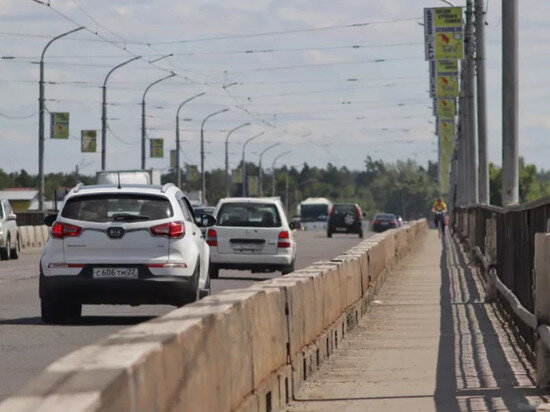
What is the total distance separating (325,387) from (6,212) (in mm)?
31319

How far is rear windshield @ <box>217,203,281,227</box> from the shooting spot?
31.7 metres

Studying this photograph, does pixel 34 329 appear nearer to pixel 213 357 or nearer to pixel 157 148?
pixel 213 357

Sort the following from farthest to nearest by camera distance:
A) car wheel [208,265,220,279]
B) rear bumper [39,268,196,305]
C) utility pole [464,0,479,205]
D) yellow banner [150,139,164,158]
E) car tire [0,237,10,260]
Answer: yellow banner [150,139,164,158], utility pole [464,0,479,205], car tire [0,237,10,260], car wheel [208,265,220,279], rear bumper [39,268,196,305]

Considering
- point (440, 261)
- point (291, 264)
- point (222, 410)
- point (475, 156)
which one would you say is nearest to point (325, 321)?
point (222, 410)

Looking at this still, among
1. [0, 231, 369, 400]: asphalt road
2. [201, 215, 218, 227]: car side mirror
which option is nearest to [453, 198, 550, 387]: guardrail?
[201, 215, 218, 227]: car side mirror

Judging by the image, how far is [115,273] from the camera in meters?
18.0

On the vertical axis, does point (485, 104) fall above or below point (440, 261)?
above

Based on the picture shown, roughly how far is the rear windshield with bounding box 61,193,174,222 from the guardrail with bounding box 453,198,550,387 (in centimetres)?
382

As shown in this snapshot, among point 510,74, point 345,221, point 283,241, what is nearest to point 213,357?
point 510,74

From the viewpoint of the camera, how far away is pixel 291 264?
31.8 m

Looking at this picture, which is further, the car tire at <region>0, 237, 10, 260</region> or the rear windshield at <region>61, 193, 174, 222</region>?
the car tire at <region>0, 237, 10, 260</region>

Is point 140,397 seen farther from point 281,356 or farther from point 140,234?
point 140,234

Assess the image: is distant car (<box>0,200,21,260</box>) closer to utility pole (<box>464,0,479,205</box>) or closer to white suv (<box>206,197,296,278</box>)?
white suv (<box>206,197,296,278</box>)

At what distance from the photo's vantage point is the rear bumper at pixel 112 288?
1797 centimetres
